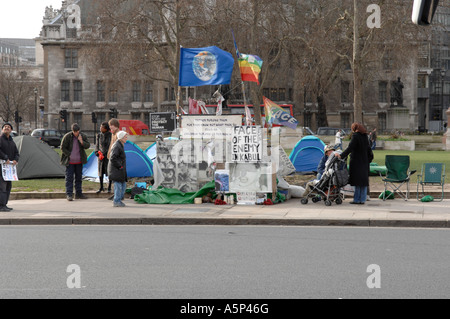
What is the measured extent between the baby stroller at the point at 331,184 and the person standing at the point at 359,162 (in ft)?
0.81

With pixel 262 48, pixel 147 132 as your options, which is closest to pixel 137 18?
pixel 262 48

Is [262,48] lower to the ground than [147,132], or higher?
higher

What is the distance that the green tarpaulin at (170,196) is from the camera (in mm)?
15430

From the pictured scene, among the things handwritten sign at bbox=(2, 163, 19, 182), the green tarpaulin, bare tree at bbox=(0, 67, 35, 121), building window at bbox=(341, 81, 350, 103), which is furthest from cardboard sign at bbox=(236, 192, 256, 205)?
bare tree at bbox=(0, 67, 35, 121)

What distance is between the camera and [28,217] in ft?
42.5

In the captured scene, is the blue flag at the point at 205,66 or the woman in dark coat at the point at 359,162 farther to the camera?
the blue flag at the point at 205,66

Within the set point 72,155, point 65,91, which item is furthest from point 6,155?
point 65,91

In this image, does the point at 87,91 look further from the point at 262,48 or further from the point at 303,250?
the point at 303,250

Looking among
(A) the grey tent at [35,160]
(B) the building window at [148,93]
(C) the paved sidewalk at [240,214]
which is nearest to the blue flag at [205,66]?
(C) the paved sidewalk at [240,214]

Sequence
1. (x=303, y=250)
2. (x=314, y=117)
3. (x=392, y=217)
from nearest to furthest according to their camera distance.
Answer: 1. (x=303, y=250)
2. (x=392, y=217)
3. (x=314, y=117)

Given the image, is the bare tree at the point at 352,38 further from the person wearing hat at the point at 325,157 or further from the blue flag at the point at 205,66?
the person wearing hat at the point at 325,157

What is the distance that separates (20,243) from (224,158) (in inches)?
278

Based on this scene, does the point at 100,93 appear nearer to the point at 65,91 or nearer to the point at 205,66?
the point at 65,91

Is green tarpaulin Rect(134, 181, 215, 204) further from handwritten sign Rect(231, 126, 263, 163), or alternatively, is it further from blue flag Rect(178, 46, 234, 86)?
blue flag Rect(178, 46, 234, 86)
